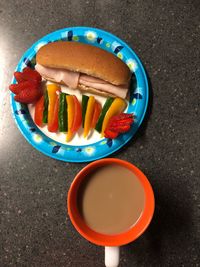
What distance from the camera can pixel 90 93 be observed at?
1.14 metres

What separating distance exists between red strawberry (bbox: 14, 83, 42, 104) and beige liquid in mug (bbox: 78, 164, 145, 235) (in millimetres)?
367

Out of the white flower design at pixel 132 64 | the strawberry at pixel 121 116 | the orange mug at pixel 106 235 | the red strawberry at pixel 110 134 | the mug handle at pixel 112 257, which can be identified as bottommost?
the mug handle at pixel 112 257

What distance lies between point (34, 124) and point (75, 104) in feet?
0.54

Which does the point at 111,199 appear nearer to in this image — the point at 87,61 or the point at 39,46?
the point at 87,61

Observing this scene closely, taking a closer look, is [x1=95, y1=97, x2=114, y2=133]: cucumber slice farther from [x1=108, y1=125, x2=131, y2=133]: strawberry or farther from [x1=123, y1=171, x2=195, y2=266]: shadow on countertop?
[x1=123, y1=171, x2=195, y2=266]: shadow on countertop

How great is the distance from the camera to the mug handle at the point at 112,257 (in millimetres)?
864

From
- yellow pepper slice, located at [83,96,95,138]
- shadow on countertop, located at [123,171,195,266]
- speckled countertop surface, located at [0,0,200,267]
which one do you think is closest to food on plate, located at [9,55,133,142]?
yellow pepper slice, located at [83,96,95,138]

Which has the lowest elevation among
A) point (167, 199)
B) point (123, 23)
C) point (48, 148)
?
point (167, 199)

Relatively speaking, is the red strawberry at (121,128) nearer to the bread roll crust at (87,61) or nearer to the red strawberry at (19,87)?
the bread roll crust at (87,61)

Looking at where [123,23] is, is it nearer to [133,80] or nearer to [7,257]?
[133,80]

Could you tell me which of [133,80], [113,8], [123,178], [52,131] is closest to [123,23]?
[113,8]

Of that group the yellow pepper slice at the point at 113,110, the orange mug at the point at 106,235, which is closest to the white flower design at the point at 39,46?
the yellow pepper slice at the point at 113,110

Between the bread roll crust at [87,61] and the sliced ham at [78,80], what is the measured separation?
3 centimetres

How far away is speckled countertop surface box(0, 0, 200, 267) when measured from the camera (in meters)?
1.08
